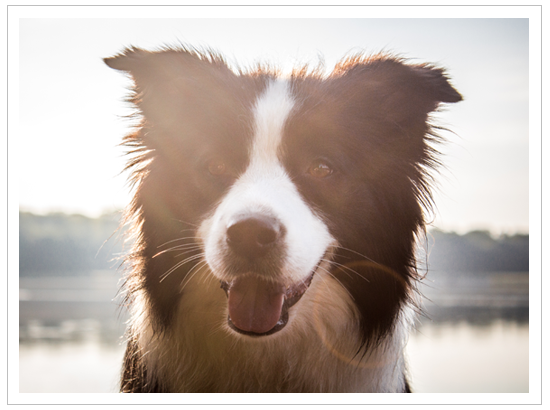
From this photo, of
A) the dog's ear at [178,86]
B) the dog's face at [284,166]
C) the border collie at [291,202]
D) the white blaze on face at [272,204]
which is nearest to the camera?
the white blaze on face at [272,204]

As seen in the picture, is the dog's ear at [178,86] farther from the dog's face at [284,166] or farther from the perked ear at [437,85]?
the perked ear at [437,85]

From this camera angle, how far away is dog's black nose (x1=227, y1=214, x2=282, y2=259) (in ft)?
6.37

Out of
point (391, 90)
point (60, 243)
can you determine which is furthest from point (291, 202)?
point (60, 243)

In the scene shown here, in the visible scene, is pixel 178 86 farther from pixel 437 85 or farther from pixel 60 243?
pixel 60 243

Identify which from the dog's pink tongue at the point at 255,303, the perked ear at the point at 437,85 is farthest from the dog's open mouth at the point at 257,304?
the perked ear at the point at 437,85

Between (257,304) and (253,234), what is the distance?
13.8 inches

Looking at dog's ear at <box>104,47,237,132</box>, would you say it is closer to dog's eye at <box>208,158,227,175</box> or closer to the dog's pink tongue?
dog's eye at <box>208,158,227,175</box>

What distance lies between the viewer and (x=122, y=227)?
269 cm

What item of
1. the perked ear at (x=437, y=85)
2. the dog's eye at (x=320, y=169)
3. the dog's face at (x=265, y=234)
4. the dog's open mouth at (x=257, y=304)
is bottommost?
the dog's open mouth at (x=257, y=304)

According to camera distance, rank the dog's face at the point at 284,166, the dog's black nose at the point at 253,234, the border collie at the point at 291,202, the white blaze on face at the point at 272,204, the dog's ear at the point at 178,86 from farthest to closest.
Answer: the dog's ear at the point at 178,86 → the border collie at the point at 291,202 → the dog's face at the point at 284,166 → the white blaze on face at the point at 272,204 → the dog's black nose at the point at 253,234

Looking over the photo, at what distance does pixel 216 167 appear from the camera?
7.72 ft

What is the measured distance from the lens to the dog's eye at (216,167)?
2.34 m
